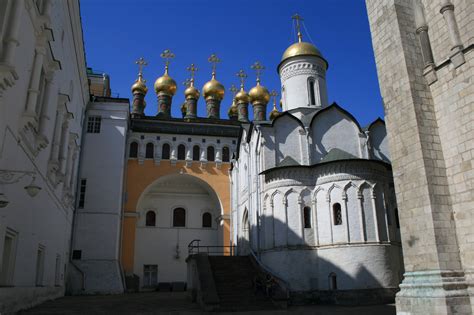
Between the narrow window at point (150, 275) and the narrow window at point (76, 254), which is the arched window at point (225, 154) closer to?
the narrow window at point (150, 275)

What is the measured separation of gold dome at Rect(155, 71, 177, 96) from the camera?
30.5 meters

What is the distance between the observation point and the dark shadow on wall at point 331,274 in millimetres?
14422

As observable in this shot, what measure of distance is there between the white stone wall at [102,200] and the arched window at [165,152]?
304 centimetres

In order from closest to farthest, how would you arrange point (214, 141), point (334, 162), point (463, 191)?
point (463, 191), point (334, 162), point (214, 141)

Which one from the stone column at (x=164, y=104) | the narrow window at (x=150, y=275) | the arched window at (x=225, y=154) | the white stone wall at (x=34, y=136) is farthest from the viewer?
the stone column at (x=164, y=104)

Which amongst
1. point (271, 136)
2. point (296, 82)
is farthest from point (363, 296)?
point (296, 82)

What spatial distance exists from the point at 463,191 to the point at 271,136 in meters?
10.5

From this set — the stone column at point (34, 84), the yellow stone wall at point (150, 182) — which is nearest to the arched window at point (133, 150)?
the yellow stone wall at point (150, 182)

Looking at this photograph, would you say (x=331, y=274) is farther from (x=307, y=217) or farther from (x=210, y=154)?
(x=210, y=154)

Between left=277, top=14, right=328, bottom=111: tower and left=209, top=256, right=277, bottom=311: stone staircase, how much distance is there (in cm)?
825

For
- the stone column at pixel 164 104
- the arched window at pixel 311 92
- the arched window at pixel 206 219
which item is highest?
the stone column at pixel 164 104

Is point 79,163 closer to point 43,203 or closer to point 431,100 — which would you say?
point 43,203

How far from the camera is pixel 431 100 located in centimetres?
837

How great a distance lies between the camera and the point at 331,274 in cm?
1495
